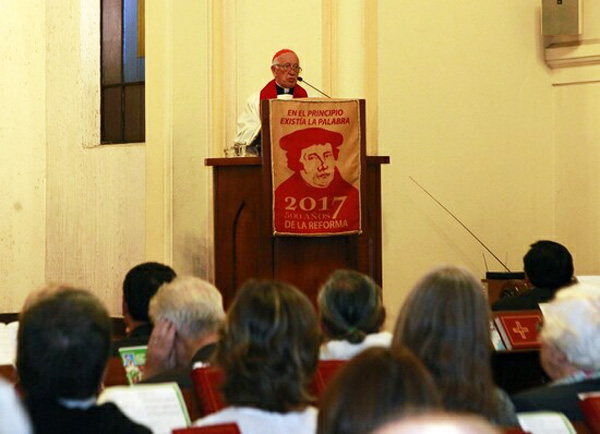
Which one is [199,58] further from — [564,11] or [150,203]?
[564,11]

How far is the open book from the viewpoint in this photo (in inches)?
118

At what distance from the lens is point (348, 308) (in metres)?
3.94

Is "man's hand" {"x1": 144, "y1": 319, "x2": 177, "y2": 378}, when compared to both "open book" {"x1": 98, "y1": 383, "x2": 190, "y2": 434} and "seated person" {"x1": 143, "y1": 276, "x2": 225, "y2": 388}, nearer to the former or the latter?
"seated person" {"x1": 143, "y1": 276, "x2": 225, "y2": 388}

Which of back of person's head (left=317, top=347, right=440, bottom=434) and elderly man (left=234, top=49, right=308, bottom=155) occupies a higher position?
elderly man (left=234, top=49, right=308, bottom=155)

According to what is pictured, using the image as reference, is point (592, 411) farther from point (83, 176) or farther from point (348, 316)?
point (83, 176)

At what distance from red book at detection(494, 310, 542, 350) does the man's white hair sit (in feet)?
4.98

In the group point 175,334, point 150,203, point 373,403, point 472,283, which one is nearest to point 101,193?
point 150,203

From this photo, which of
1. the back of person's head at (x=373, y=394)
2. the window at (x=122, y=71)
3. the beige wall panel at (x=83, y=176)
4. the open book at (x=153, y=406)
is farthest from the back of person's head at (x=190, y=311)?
the window at (x=122, y=71)

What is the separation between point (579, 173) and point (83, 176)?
182 inches

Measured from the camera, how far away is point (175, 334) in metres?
3.87

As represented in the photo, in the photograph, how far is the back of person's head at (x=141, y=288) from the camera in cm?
440

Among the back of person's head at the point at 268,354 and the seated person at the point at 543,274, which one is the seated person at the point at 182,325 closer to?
the back of person's head at the point at 268,354

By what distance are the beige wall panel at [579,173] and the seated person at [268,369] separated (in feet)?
22.1

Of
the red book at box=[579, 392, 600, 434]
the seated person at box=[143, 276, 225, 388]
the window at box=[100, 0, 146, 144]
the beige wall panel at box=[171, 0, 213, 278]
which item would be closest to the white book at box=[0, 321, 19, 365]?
the seated person at box=[143, 276, 225, 388]
